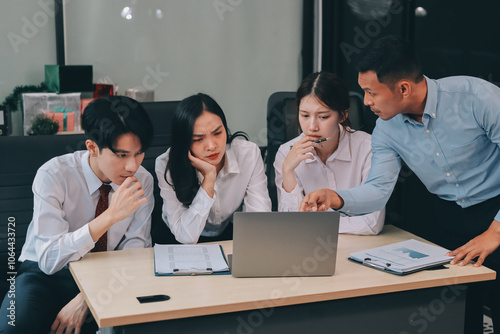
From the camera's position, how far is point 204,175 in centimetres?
221

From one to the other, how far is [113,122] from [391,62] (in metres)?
0.98

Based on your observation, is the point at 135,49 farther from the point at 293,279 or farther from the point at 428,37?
the point at 293,279

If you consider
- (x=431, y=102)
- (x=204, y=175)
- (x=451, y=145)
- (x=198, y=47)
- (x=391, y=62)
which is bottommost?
(x=204, y=175)

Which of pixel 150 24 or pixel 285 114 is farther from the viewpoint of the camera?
pixel 150 24

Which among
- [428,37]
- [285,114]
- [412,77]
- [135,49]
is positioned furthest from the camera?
[135,49]

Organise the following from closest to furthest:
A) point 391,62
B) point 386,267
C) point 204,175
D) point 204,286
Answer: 1. point 204,286
2. point 386,267
3. point 391,62
4. point 204,175

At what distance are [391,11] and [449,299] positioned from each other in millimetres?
2400

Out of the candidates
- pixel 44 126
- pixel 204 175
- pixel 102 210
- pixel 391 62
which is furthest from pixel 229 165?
pixel 44 126

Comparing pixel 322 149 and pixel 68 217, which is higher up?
pixel 322 149

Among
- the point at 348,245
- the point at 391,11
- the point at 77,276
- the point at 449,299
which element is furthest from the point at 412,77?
the point at 391,11

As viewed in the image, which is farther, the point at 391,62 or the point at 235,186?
the point at 235,186

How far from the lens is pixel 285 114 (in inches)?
110

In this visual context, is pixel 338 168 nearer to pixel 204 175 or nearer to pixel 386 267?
pixel 204 175

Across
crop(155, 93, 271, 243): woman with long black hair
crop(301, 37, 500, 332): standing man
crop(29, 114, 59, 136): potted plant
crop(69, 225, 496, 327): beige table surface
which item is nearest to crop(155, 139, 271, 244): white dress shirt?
crop(155, 93, 271, 243): woman with long black hair
